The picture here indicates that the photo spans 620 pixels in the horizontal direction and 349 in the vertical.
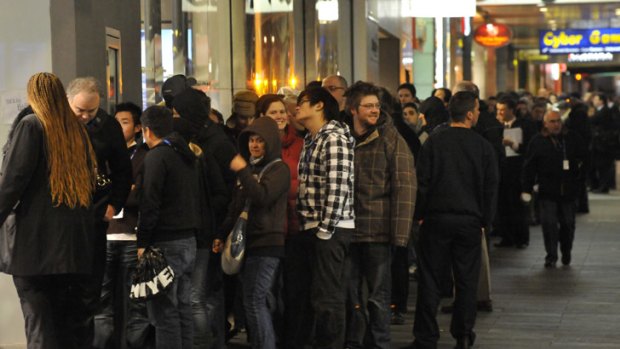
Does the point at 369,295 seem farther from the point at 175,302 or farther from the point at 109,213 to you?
the point at 109,213

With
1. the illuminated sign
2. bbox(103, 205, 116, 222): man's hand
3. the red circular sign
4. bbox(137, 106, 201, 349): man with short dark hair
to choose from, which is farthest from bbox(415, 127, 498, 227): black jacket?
the illuminated sign

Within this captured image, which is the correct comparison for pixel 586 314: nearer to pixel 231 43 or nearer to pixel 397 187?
pixel 397 187

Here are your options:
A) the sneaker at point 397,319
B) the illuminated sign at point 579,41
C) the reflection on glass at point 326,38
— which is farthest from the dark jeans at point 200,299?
the illuminated sign at point 579,41

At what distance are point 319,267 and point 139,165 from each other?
1.40m

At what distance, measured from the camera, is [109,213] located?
736 centimetres

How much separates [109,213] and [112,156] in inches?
14.7

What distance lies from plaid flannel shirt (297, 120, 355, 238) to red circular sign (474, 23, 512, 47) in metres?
22.7

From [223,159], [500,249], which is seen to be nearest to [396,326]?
[223,159]

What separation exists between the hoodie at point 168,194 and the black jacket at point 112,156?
0.12 meters

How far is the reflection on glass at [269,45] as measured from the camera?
1407 centimetres

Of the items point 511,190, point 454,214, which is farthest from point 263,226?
point 511,190

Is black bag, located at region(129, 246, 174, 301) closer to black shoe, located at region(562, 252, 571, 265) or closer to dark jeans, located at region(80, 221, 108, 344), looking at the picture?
dark jeans, located at region(80, 221, 108, 344)

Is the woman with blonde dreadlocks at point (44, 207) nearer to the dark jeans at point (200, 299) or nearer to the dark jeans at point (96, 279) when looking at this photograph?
the dark jeans at point (96, 279)

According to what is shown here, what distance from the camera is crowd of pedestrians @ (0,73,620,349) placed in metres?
6.68
